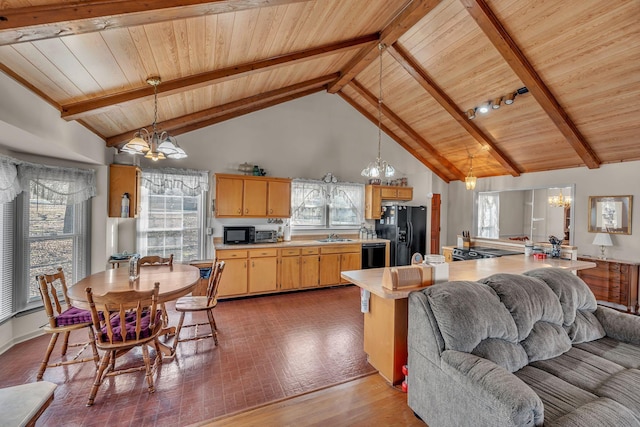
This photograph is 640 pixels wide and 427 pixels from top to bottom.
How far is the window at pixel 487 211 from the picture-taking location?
694cm

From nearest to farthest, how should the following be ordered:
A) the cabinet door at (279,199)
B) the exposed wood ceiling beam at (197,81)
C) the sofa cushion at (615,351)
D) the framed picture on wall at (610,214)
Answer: the sofa cushion at (615,351) < the exposed wood ceiling beam at (197,81) < the framed picture on wall at (610,214) < the cabinet door at (279,199)

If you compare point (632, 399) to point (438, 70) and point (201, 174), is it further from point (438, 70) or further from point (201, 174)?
point (201, 174)

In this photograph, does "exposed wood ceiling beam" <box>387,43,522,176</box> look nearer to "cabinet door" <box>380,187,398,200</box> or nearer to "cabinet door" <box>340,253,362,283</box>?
"cabinet door" <box>380,187,398,200</box>

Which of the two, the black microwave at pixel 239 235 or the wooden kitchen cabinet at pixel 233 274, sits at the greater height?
the black microwave at pixel 239 235

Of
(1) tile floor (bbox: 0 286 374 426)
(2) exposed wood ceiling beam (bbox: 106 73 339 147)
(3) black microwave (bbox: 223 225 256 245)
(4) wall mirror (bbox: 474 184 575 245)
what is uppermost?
(2) exposed wood ceiling beam (bbox: 106 73 339 147)

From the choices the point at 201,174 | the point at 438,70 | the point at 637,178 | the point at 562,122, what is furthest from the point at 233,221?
the point at 637,178

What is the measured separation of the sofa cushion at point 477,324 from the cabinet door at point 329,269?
3.39 metres

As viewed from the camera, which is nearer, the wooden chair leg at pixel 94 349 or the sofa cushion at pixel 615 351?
the sofa cushion at pixel 615 351

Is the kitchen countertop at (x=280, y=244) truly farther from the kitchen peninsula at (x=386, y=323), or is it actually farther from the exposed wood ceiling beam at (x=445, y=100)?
the exposed wood ceiling beam at (x=445, y=100)

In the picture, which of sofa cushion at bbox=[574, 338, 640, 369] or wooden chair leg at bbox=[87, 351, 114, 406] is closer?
sofa cushion at bbox=[574, 338, 640, 369]

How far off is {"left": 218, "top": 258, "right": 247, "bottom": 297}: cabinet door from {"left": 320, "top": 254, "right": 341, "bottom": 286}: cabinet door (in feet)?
4.72

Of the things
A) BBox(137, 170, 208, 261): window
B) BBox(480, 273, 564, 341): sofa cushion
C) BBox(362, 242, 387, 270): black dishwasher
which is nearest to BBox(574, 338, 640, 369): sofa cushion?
BBox(480, 273, 564, 341): sofa cushion

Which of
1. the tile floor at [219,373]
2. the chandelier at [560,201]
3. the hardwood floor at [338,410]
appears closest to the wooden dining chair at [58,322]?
the tile floor at [219,373]

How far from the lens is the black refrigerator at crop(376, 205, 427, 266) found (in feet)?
19.9
